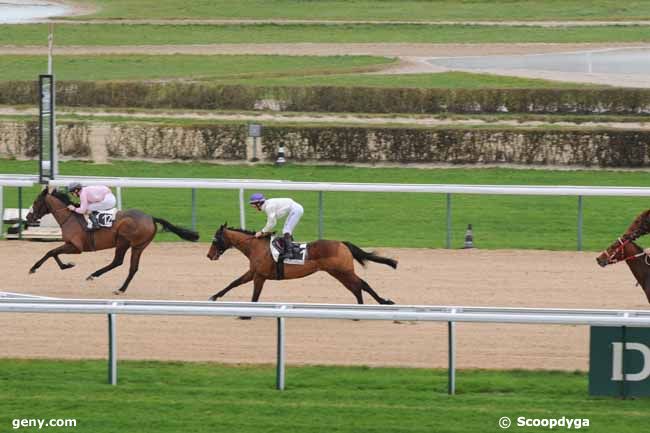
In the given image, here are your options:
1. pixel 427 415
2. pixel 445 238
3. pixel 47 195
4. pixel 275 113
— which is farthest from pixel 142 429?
pixel 275 113

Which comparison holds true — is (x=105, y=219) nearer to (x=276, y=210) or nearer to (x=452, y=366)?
(x=276, y=210)

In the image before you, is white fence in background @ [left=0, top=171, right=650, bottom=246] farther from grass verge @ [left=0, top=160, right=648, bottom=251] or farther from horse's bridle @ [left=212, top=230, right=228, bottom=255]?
horse's bridle @ [left=212, top=230, right=228, bottom=255]

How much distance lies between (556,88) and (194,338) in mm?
13299

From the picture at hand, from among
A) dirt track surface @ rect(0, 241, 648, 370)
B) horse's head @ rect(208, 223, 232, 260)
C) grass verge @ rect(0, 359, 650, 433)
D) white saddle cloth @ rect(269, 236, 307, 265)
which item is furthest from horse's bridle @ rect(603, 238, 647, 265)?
horse's head @ rect(208, 223, 232, 260)

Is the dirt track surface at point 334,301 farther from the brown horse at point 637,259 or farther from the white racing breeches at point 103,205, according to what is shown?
the brown horse at point 637,259

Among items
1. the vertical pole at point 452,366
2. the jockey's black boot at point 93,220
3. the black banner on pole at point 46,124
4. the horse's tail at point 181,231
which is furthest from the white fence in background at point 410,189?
the vertical pole at point 452,366

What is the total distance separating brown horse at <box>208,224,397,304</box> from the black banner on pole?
3917 millimetres

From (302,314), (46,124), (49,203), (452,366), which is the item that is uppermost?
(46,124)

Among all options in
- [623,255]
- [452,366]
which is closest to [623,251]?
[623,255]

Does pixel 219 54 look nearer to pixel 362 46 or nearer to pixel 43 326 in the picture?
pixel 362 46

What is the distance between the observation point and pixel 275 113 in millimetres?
21234

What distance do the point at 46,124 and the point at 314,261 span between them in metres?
4.89

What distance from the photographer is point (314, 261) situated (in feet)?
35.3

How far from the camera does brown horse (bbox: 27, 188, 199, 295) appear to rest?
12047mm
